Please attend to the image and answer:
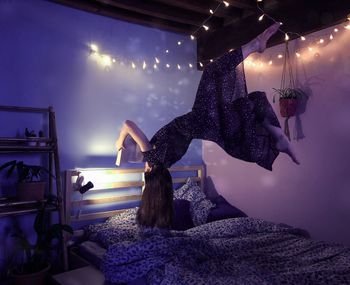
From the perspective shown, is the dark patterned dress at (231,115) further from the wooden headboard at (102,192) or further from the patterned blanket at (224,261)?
the wooden headboard at (102,192)

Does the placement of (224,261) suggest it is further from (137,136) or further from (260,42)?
(260,42)

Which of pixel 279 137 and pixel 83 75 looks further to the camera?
pixel 83 75

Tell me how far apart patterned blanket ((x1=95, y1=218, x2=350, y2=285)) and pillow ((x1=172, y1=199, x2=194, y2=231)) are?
2.17ft

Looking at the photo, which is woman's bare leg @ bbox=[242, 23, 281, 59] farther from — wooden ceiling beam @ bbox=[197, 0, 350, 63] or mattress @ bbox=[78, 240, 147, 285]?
mattress @ bbox=[78, 240, 147, 285]

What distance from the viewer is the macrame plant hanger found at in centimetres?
296

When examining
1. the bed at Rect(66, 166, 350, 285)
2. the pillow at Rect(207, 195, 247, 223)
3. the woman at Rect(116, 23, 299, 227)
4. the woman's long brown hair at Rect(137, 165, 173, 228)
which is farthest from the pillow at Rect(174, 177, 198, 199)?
the woman at Rect(116, 23, 299, 227)

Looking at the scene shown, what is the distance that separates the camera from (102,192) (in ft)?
10.5

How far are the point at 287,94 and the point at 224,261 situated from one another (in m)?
1.74

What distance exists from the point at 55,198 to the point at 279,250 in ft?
5.99

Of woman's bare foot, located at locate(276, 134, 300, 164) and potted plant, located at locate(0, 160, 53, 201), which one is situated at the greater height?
woman's bare foot, located at locate(276, 134, 300, 164)

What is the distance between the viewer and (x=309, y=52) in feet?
9.70

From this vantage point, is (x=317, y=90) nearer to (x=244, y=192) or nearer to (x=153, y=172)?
(x=244, y=192)

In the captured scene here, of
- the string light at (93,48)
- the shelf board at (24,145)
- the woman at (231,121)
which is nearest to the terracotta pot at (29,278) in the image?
the shelf board at (24,145)

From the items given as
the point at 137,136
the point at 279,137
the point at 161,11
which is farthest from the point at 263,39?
the point at 161,11
